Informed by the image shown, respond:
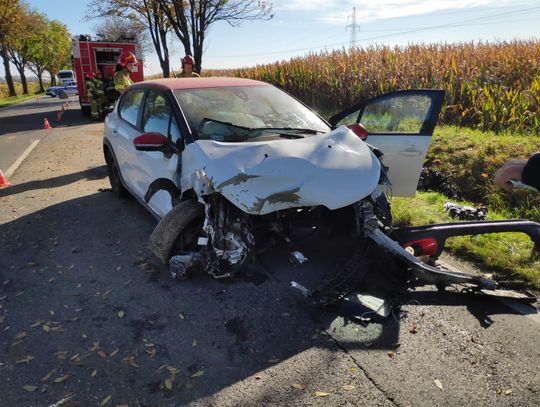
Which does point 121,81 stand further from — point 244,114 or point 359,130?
point 359,130

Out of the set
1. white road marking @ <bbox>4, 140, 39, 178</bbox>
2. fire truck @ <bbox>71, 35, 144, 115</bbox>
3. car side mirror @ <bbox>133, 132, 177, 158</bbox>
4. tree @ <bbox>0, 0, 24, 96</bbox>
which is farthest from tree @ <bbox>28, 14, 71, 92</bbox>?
car side mirror @ <bbox>133, 132, 177, 158</bbox>

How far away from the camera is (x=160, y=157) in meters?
4.13

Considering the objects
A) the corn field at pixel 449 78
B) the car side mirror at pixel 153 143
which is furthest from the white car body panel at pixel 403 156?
the corn field at pixel 449 78

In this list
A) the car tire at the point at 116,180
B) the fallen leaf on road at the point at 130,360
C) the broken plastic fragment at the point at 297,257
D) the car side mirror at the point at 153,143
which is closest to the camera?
the fallen leaf on road at the point at 130,360

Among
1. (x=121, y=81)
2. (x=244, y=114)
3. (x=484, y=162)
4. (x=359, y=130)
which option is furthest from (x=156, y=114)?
(x=484, y=162)

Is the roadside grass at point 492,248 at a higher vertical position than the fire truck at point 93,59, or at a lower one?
lower

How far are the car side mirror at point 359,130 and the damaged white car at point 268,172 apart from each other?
0.05ft

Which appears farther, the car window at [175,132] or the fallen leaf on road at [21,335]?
the car window at [175,132]

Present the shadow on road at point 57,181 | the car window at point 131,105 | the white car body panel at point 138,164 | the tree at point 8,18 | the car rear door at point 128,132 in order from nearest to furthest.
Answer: the white car body panel at point 138,164 → the car rear door at point 128,132 → the car window at point 131,105 → the shadow on road at point 57,181 → the tree at point 8,18

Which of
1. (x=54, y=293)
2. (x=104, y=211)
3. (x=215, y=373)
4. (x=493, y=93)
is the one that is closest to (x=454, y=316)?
(x=215, y=373)

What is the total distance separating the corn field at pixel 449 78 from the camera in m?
7.87

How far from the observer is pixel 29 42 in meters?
49.6

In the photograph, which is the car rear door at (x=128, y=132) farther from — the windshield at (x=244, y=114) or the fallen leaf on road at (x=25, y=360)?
the fallen leaf on road at (x=25, y=360)

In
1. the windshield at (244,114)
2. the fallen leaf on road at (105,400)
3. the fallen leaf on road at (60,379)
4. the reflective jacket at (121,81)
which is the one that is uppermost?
the reflective jacket at (121,81)
